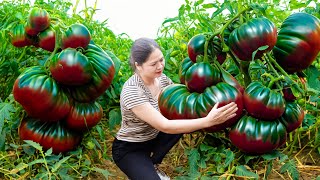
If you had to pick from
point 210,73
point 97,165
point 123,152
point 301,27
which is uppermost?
point 301,27

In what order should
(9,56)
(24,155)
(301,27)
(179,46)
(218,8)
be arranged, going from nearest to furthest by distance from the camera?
(301,27), (218,8), (24,155), (9,56), (179,46)

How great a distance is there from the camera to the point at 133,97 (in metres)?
2.11

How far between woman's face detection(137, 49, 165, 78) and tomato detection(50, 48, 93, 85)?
0.21 meters

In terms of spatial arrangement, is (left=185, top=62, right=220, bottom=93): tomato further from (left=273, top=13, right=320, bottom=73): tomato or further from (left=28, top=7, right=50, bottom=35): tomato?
(left=28, top=7, right=50, bottom=35): tomato

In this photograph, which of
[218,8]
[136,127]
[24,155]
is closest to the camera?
[218,8]

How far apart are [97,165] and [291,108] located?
37.3 inches

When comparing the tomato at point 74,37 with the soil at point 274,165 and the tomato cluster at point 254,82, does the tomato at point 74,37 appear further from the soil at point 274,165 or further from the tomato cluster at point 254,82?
the soil at point 274,165

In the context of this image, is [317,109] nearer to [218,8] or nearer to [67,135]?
[218,8]

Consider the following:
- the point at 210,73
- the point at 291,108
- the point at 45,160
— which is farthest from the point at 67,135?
the point at 291,108

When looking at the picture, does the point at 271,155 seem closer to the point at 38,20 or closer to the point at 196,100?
the point at 196,100

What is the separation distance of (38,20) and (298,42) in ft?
3.44

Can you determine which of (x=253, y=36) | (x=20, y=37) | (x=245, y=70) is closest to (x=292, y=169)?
(x=245, y=70)

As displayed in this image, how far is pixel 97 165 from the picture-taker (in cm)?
252

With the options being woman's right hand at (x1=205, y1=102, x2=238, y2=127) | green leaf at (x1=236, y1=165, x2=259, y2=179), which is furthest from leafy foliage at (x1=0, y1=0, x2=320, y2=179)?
woman's right hand at (x1=205, y1=102, x2=238, y2=127)
